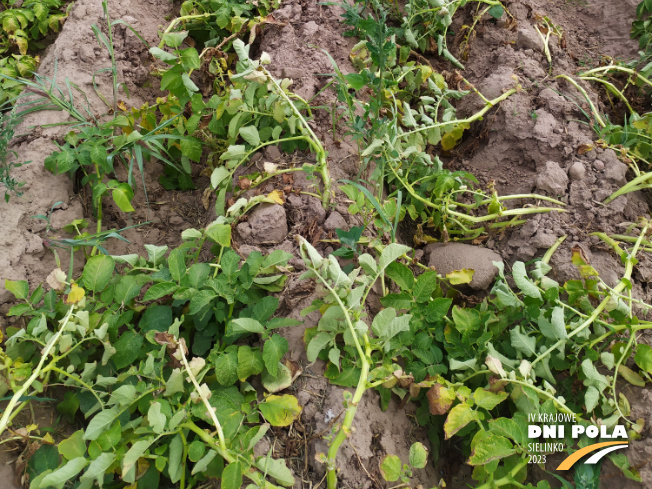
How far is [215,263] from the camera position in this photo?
1.77 meters

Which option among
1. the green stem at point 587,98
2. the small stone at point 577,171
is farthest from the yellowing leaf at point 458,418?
the green stem at point 587,98

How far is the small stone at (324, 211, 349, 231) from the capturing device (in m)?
1.89

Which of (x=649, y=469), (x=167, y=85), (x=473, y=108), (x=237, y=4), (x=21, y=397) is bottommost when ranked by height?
(x=649, y=469)

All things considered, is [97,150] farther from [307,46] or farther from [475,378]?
[475,378]

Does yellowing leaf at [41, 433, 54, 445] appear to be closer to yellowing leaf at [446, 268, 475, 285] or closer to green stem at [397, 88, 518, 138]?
yellowing leaf at [446, 268, 475, 285]

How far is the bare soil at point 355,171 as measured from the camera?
156 cm

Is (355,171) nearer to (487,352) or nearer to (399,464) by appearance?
(487,352)

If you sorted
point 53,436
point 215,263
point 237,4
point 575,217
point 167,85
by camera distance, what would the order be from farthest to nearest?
point 237,4
point 167,85
point 575,217
point 215,263
point 53,436

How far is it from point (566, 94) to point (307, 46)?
136 cm

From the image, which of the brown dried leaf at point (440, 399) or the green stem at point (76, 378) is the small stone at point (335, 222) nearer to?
the brown dried leaf at point (440, 399)

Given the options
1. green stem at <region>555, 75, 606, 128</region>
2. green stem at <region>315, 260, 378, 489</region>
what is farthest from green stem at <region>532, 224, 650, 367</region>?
green stem at <region>555, 75, 606, 128</region>

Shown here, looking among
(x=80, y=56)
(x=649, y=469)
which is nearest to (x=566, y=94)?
(x=649, y=469)

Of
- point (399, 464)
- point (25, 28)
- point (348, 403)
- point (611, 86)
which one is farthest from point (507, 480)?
point (25, 28)

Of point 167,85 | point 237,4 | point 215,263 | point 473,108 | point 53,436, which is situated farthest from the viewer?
point 237,4
